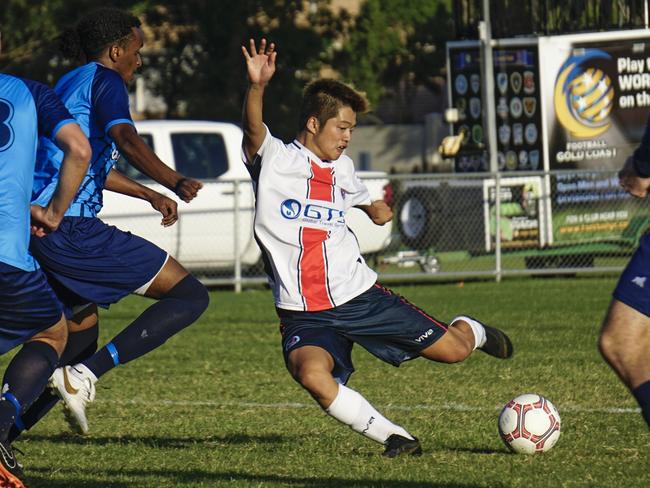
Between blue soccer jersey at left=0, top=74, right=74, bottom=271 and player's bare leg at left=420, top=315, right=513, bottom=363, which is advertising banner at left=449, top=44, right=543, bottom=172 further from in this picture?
blue soccer jersey at left=0, top=74, right=74, bottom=271

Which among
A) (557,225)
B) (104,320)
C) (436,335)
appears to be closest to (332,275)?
(436,335)

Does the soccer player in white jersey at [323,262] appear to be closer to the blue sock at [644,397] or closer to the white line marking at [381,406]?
the white line marking at [381,406]

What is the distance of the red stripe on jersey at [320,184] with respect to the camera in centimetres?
656

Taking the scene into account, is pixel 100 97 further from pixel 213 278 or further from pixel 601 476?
pixel 213 278

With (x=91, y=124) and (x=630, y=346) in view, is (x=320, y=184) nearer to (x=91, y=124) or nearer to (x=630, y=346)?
(x=91, y=124)

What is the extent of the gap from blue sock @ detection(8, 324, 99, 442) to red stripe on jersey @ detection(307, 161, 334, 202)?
1367 mm

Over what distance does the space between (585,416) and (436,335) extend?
135 cm

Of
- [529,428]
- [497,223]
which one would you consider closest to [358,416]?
[529,428]

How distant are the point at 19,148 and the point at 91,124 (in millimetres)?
1234

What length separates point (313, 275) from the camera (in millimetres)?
6422

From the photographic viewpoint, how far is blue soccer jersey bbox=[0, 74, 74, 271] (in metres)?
5.39

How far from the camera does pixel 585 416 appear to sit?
7.55 meters

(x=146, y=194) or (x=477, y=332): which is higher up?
(x=146, y=194)

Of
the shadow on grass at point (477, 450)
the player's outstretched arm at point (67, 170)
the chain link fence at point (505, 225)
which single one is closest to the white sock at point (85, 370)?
the player's outstretched arm at point (67, 170)
